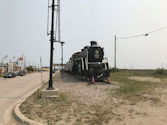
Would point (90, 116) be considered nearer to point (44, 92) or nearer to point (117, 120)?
point (117, 120)

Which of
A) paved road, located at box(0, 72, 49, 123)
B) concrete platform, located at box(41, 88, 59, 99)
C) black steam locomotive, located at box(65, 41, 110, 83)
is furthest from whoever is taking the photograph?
black steam locomotive, located at box(65, 41, 110, 83)

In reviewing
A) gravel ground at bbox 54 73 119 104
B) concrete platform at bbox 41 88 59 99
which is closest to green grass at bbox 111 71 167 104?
gravel ground at bbox 54 73 119 104

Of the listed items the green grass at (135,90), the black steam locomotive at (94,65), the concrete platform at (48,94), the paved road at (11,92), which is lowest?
the paved road at (11,92)

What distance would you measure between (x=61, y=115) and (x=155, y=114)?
10.5ft

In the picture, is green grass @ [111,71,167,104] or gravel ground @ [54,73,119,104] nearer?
gravel ground @ [54,73,119,104]

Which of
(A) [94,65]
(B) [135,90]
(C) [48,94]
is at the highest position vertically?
(A) [94,65]

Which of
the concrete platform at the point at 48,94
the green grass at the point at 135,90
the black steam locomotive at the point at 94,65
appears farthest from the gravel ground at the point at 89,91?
the black steam locomotive at the point at 94,65

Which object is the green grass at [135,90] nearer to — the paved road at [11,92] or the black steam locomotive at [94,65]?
the black steam locomotive at [94,65]

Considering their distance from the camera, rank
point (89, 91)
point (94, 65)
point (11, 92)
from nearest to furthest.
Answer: point (89, 91) < point (11, 92) < point (94, 65)

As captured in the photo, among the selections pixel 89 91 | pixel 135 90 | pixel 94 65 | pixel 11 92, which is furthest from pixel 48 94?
pixel 94 65

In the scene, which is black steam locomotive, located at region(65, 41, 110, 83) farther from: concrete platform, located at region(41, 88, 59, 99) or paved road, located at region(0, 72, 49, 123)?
concrete platform, located at region(41, 88, 59, 99)

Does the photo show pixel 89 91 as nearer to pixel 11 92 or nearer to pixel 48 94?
pixel 48 94

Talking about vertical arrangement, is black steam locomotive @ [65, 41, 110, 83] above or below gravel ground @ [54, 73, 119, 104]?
above

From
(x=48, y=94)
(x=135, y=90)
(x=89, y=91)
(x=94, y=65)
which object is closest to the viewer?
(x=48, y=94)
